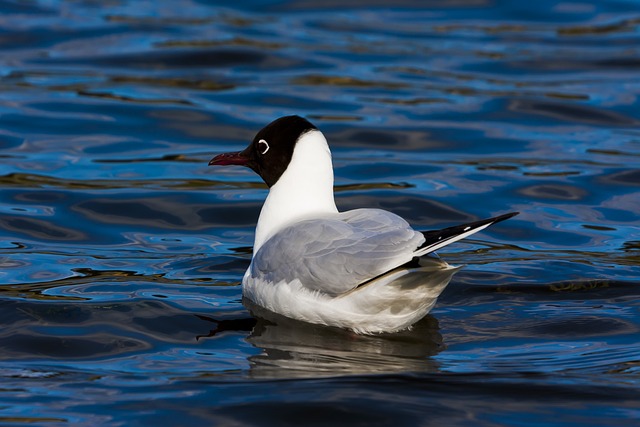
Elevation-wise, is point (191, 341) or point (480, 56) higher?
point (480, 56)

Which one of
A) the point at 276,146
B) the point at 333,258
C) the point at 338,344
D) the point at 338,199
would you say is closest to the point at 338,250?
the point at 333,258

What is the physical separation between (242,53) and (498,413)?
10359mm

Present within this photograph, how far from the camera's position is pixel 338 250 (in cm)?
657

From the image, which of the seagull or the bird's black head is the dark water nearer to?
the seagull

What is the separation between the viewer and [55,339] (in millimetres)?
6723

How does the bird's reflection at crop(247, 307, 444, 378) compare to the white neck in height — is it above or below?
below

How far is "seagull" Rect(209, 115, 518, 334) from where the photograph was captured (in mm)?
6328

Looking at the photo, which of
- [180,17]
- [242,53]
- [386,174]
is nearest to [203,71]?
[242,53]

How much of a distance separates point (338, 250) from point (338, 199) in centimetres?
373

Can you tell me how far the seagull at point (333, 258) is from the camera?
20.8 feet

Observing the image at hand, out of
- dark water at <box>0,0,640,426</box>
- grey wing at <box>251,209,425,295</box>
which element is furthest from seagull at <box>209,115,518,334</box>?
dark water at <box>0,0,640,426</box>

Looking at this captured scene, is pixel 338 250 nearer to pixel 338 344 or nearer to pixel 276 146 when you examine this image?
pixel 338 344

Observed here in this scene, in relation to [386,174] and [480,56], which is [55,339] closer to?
[386,174]

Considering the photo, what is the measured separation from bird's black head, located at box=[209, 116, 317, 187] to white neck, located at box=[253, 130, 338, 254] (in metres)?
0.05
